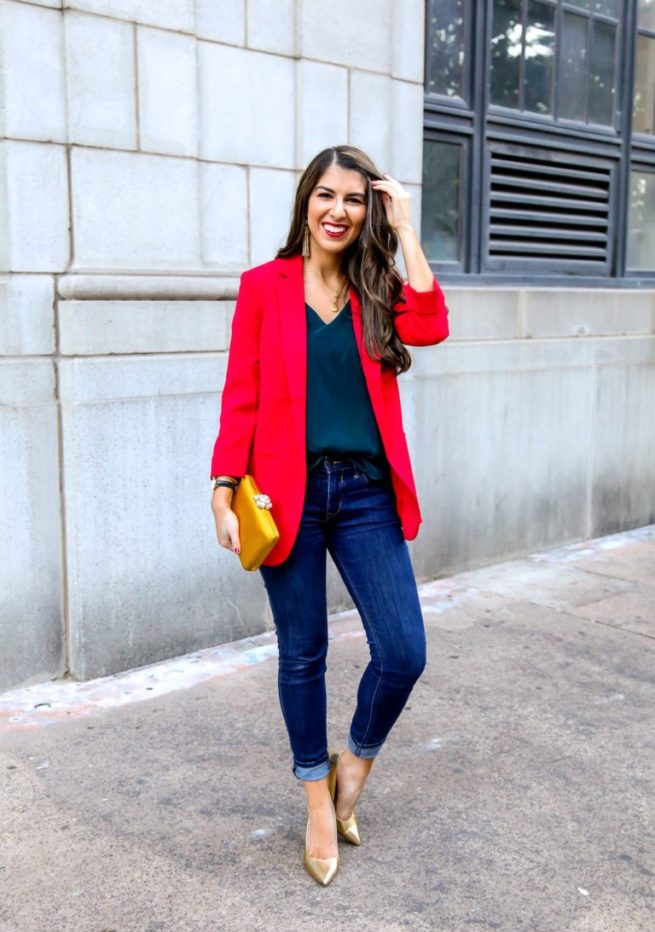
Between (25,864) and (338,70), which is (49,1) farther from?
(25,864)

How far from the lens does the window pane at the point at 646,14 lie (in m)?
7.36

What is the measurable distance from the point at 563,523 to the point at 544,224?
201 cm

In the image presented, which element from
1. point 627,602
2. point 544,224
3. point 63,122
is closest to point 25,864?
point 63,122

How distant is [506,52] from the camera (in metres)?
6.53

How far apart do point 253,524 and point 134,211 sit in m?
2.22

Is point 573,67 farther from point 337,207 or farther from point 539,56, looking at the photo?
point 337,207

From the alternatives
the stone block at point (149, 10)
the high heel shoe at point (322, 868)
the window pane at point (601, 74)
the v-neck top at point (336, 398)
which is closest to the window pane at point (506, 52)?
the window pane at point (601, 74)

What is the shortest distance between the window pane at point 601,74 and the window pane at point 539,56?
18.2 inches

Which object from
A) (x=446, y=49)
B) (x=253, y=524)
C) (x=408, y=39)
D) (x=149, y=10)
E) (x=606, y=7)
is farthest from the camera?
(x=606, y=7)

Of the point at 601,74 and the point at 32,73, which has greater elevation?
the point at 601,74

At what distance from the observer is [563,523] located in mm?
6984

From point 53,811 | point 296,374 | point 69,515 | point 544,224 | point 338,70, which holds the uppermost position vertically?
point 338,70

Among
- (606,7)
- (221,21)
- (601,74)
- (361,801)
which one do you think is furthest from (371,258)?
(606,7)

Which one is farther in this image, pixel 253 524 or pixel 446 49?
pixel 446 49
